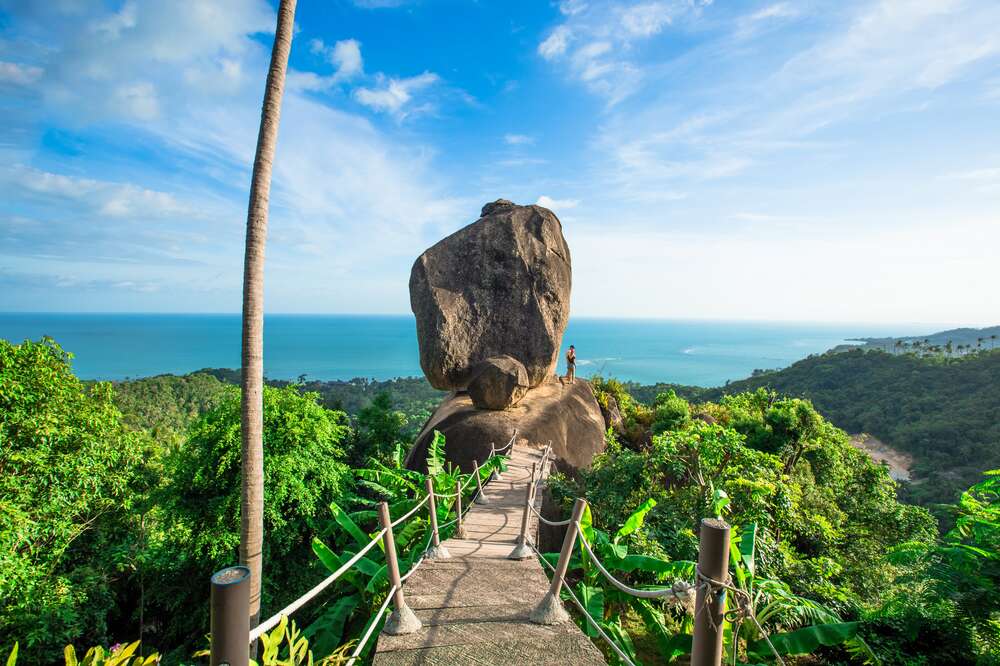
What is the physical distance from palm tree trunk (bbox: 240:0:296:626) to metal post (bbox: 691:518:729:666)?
4.73 metres

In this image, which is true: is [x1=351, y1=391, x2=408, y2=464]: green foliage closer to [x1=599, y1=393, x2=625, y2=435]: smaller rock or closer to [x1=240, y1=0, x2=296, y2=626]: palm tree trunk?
[x1=599, y1=393, x2=625, y2=435]: smaller rock

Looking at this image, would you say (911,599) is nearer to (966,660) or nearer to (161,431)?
(966,660)

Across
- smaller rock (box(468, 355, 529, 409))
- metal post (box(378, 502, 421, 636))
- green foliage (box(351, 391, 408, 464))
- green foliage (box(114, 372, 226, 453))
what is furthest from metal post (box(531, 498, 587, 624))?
green foliage (box(114, 372, 226, 453))

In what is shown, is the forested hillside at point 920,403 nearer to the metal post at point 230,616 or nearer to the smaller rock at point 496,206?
the smaller rock at point 496,206

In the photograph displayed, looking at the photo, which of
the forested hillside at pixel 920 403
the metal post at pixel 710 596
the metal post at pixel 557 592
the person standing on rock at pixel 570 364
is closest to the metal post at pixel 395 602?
the metal post at pixel 557 592

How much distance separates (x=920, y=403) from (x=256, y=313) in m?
49.1

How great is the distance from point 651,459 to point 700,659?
5107 millimetres

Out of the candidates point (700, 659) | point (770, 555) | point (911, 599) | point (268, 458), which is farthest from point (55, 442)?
point (911, 599)

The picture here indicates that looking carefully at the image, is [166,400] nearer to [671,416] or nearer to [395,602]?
[671,416]

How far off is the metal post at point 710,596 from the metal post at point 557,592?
155 cm

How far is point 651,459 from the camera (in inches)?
281

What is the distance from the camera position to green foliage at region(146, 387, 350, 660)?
8992 mm

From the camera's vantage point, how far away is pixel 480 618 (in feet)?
12.7

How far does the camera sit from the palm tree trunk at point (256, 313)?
512 centimetres
